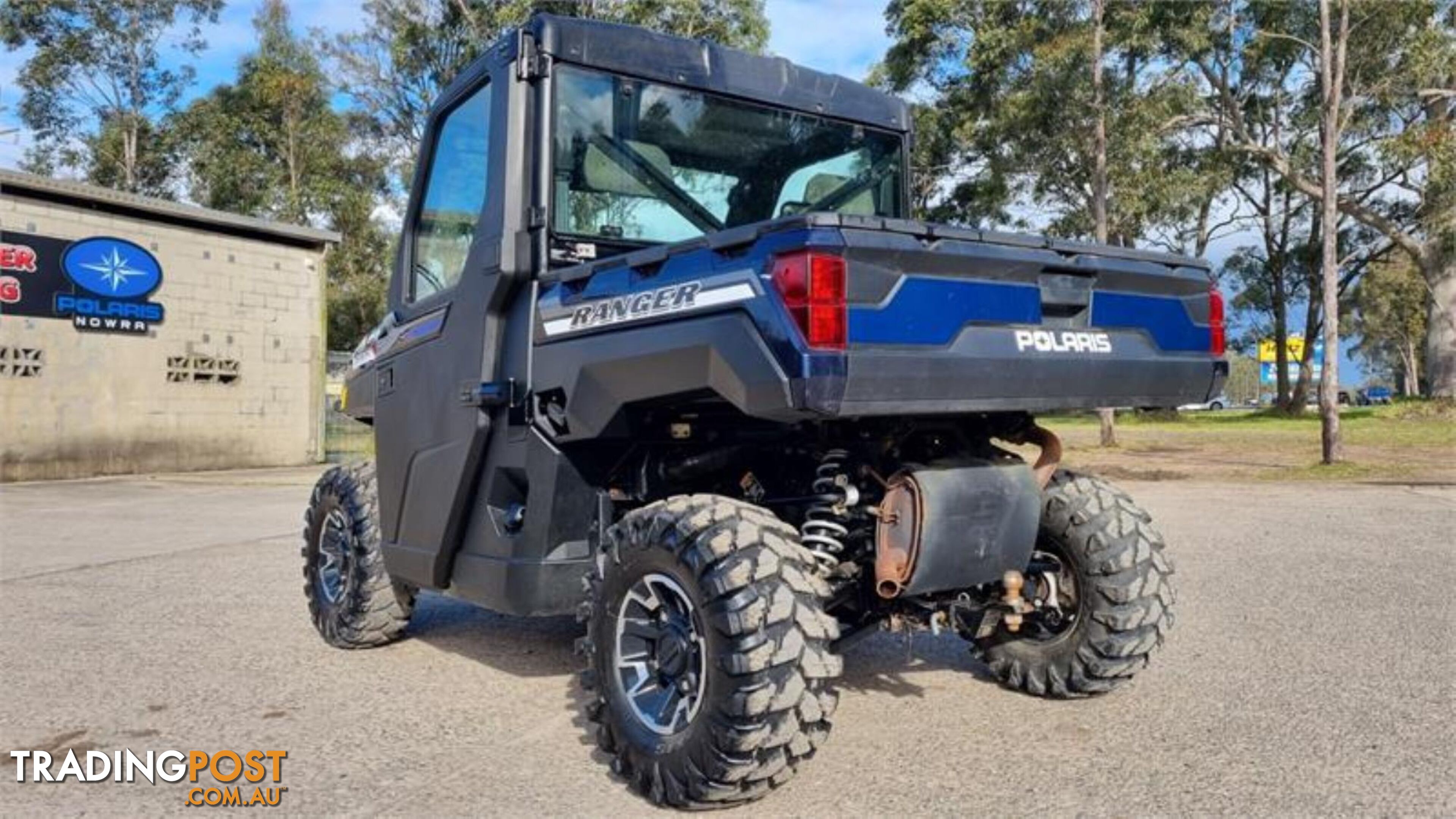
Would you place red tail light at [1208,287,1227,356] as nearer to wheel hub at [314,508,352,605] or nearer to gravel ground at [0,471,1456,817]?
gravel ground at [0,471,1456,817]

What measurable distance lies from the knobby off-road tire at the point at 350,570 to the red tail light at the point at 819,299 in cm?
297

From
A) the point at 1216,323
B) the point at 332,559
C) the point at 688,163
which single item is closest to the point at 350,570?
the point at 332,559

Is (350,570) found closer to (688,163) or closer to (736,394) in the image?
(688,163)

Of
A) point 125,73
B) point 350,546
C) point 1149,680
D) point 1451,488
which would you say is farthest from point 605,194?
point 125,73

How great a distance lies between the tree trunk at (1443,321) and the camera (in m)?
33.4

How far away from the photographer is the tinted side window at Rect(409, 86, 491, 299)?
4.39 metres

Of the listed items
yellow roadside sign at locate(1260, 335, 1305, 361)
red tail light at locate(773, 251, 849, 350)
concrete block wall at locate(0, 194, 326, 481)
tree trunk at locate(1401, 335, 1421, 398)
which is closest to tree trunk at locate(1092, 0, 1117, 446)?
concrete block wall at locate(0, 194, 326, 481)

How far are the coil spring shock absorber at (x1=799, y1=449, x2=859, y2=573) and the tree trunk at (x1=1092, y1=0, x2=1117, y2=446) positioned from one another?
65.5 feet

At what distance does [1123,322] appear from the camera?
3.72 m

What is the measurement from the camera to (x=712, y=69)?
446 centimetres

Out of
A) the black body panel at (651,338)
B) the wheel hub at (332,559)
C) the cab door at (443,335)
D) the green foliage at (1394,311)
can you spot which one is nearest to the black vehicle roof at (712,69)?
the black body panel at (651,338)

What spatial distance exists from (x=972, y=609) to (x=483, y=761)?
1.91m

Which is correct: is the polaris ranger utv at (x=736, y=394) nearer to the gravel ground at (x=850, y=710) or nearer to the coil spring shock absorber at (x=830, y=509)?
the coil spring shock absorber at (x=830, y=509)

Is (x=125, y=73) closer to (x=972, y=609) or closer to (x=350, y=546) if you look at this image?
(x=350, y=546)
